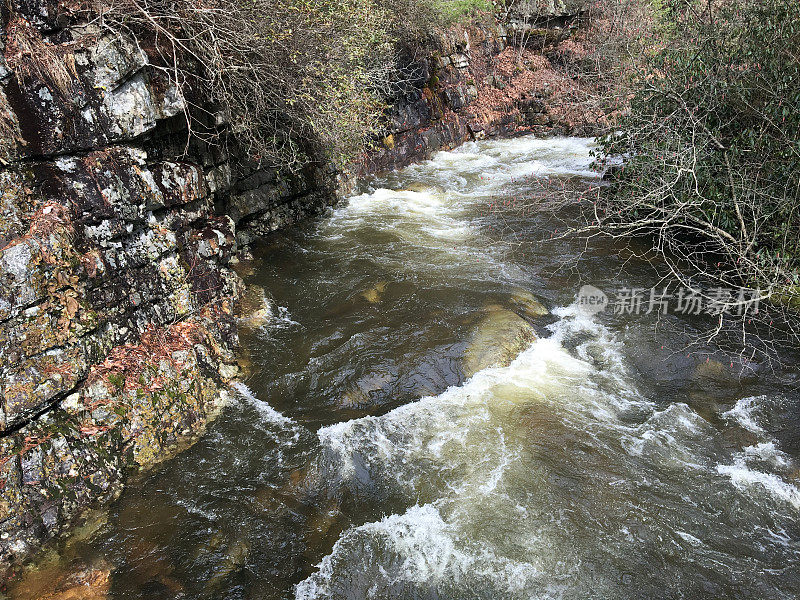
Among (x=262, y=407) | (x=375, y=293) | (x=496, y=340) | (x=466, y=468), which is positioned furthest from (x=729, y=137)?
(x=262, y=407)

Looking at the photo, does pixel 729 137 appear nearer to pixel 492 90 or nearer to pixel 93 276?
pixel 93 276

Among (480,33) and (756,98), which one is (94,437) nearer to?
(756,98)

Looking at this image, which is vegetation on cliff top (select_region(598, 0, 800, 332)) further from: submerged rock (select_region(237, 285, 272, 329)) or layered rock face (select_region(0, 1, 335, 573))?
layered rock face (select_region(0, 1, 335, 573))

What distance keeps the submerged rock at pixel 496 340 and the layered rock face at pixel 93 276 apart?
3176 mm

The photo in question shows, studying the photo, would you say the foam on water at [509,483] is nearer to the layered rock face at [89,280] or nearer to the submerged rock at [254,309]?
the layered rock face at [89,280]

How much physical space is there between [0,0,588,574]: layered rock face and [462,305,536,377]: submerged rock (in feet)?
10.4

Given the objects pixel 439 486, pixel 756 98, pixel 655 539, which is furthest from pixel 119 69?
pixel 756 98

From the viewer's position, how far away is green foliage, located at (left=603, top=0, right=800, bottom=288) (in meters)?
7.18

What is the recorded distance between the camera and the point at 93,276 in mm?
5465

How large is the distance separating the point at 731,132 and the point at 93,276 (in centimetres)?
954

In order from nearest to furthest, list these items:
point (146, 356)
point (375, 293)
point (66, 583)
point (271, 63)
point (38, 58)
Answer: point (66, 583) < point (38, 58) < point (146, 356) < point (271, 63) < point (375, 293)

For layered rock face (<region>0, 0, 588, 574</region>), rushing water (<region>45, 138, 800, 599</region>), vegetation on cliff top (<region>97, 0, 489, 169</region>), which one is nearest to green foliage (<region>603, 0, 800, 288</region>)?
rushing water (<region>45, 138, 800, 599</region>)

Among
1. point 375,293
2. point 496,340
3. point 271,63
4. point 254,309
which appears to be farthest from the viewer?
point 375,293

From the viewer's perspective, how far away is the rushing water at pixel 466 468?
4.25 meters
